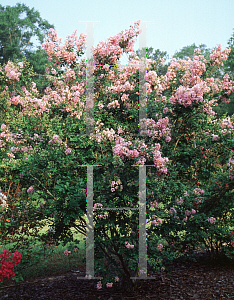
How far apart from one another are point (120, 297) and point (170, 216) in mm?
1292

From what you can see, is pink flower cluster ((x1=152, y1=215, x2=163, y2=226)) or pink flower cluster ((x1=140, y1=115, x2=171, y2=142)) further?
pink flower cluster ((x1=140, y1=115, x2=171, y2=142))

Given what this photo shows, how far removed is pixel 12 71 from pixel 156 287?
4012 millimetres

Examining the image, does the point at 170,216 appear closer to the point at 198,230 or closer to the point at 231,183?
the point at 198,230

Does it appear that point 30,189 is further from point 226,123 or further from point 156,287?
point 226,123

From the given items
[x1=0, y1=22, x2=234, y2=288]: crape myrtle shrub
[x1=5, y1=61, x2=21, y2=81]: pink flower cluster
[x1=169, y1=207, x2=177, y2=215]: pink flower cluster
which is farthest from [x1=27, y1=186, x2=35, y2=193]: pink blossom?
[x1=5, y1=61, x2=21, y2=81]: pink flower cluster

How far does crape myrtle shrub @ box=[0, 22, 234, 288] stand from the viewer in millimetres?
3713

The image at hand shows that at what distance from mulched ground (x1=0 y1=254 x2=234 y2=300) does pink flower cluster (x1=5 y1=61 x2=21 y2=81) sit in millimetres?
3430

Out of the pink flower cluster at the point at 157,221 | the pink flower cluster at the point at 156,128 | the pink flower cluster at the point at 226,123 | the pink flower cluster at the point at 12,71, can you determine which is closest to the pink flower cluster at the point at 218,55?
the pink flower cluster at the point at 226,123

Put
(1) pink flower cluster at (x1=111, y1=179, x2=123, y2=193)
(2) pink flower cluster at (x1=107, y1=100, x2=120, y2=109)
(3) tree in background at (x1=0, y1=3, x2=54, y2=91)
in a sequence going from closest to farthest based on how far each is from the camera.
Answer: (1) pink flower cluster at (x1=111, y1=179, x2=123, y2=193)
(2) pink flower cluster at (x1=107, y1=100, x2=120, y2=109)
(3) tree in background at (x1=0, y1=3, x2=54, y2=91)

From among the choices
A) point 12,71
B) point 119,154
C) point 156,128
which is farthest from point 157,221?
point 12,71

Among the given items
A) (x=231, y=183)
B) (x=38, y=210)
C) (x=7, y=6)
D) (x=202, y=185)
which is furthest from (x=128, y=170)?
(x=7, y=6)

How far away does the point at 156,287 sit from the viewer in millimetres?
4598

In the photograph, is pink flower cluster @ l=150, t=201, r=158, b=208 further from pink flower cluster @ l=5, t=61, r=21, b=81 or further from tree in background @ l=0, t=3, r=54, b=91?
tree in background @ l=0, t=3, r=54, b=91

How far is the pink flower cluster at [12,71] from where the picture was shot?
16.5 ft
